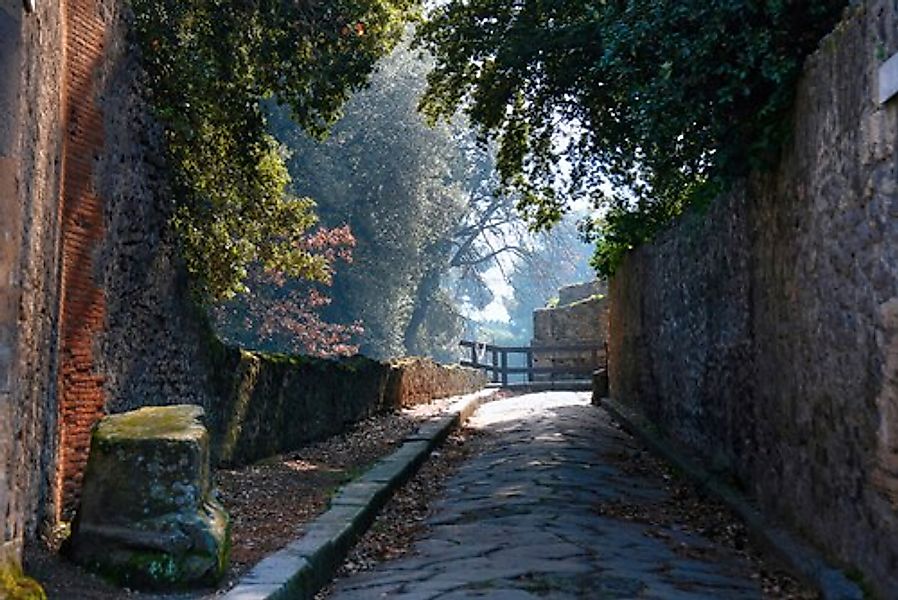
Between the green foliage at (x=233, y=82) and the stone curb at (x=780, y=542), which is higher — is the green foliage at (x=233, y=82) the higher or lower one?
the higher one

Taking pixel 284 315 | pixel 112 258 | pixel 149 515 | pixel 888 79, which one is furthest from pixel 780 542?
pixel 284 315

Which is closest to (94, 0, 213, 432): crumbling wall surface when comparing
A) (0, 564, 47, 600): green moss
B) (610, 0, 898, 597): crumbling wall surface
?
(0, 564, 47, 600): green moss

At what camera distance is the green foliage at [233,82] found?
29.3 feet

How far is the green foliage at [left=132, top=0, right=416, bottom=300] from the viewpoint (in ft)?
29.3

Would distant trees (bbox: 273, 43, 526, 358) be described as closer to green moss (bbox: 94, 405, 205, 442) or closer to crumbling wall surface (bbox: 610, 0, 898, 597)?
crumbling wall surface (bbox: 610, 0, 898, 597)

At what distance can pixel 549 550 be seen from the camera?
5680 millimetres

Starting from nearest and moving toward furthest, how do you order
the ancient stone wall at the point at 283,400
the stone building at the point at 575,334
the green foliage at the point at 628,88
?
the green foliage at the point at 628,88 → the ancient stone wall at the point at 283,400 → the stone building at the point at 575,334

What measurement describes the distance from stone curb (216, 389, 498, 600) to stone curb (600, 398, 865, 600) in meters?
2.19

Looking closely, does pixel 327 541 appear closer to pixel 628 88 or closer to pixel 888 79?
pixel 888 79

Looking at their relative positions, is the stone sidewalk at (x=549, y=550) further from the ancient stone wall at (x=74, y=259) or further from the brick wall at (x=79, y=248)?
the brick wall at (x=79, y=248)

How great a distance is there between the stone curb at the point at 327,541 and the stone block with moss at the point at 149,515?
253mm

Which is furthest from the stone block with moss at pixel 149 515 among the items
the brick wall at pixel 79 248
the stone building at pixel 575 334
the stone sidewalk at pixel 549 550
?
the stone building at pixel 575 334

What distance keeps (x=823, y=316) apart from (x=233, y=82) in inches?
254

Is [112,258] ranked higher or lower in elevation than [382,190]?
lower
